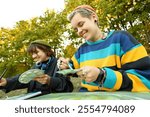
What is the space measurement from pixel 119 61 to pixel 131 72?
6.9 inches

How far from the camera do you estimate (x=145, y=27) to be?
17094 mm

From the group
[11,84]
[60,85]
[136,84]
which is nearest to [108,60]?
[136,84]

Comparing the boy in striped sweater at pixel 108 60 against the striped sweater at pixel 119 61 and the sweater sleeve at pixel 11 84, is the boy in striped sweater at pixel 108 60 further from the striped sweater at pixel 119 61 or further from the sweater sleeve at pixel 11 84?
the sweater sleeve at pixel 11 84

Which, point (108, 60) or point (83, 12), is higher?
point (83, 12)

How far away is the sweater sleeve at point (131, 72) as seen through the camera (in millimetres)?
1668

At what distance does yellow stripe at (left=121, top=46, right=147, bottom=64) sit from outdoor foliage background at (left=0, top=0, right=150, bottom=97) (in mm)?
15279

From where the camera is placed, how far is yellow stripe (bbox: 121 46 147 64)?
1.79 metres

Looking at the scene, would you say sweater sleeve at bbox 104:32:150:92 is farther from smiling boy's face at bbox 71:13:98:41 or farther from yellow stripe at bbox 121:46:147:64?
smiling boy's face at bbox 71:13:98:41

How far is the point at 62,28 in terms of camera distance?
20.3 m

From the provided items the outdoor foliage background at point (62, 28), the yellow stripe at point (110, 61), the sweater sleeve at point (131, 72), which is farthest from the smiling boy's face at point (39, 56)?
the outdoor foliage background at point (62, 28)

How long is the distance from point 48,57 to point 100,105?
1.79 metres

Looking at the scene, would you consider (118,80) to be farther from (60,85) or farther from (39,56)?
(39,56)

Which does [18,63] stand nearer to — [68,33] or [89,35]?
[68,33]

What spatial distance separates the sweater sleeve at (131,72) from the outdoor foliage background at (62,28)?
15267mm
